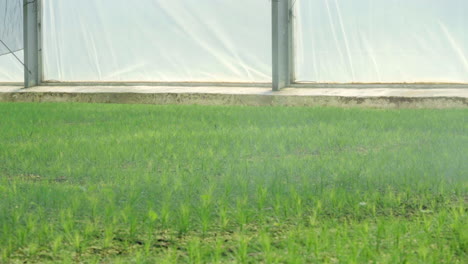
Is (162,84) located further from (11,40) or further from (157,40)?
(11,40)

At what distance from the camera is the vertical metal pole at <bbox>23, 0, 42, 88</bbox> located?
14.6 metres

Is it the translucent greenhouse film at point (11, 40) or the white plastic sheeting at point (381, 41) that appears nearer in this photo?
the white plastic sheeting at point (381, 41)

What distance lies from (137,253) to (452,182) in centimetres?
219

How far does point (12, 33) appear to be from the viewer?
14875 mm

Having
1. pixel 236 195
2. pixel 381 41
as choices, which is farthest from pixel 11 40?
pixel 236 195

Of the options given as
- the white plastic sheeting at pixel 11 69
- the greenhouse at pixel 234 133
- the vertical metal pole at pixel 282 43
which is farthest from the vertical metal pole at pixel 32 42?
the vertical metal pole at pixel 282 43

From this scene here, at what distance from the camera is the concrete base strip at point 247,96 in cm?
1077

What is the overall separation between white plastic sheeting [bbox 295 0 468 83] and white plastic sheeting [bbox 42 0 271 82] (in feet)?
2.61

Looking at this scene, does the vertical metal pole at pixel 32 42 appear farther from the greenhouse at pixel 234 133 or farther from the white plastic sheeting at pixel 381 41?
the white plastic sheeting at pixel 381 41

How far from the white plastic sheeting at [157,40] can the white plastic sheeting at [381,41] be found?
2.61ft

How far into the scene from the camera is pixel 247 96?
39.2 ft

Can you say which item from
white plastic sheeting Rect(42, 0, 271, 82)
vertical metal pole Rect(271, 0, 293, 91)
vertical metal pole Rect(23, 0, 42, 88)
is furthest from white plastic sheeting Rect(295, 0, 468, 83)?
vertical metal pole Rect(23, 0, 42, 88)

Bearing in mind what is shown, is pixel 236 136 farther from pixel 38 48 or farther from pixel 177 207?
pixel 38 48

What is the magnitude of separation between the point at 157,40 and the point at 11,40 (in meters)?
3.32
